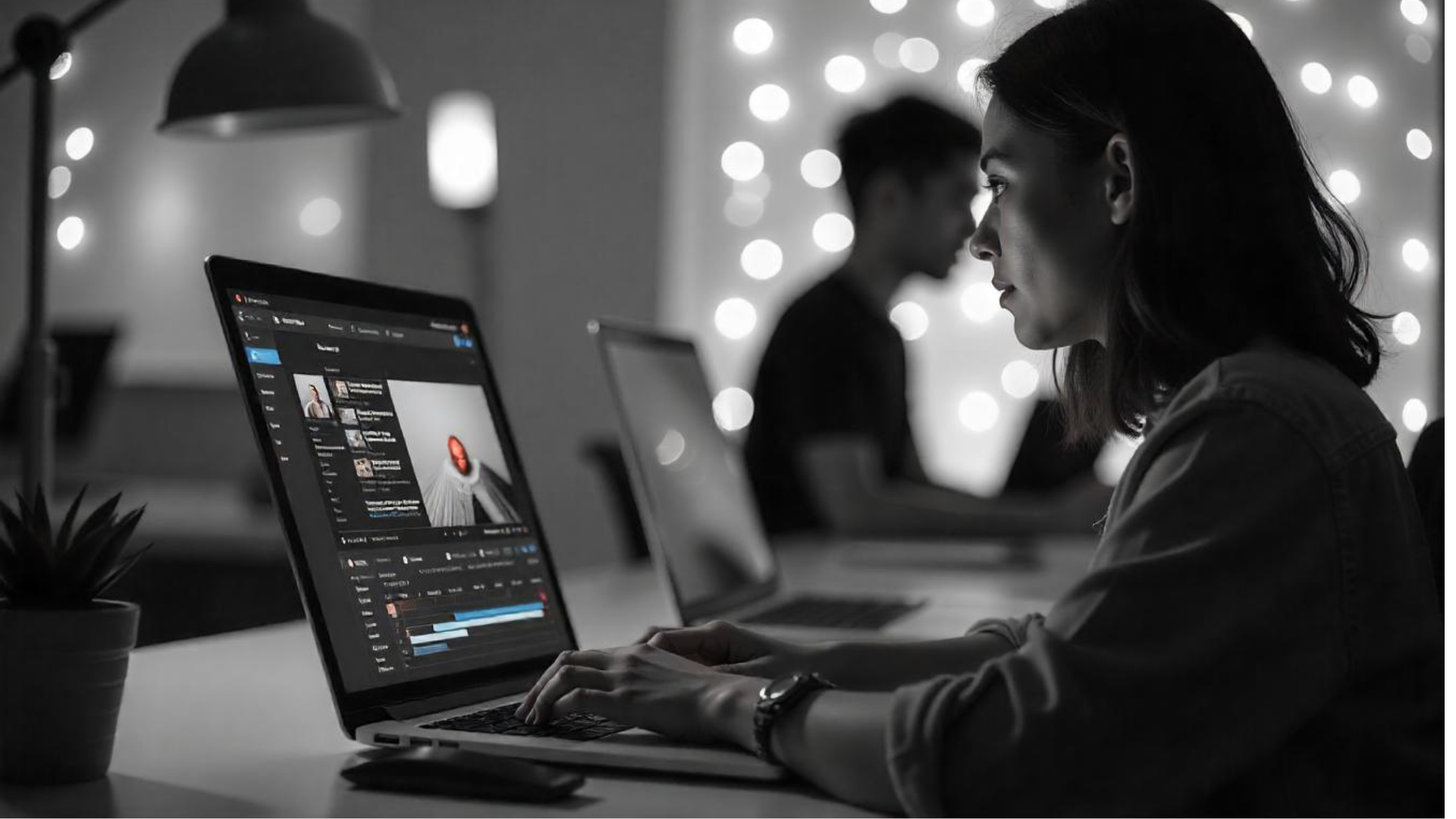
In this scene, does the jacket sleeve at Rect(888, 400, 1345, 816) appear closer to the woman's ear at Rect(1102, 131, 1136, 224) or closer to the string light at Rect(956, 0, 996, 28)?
the woman's ear at Rect(1102, 131, 1136, 224)

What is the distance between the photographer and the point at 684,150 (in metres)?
4.46

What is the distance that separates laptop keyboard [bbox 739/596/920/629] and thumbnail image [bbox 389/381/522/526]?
544 mm

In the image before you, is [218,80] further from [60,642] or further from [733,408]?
[733,408]

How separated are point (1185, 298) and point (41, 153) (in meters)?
1.15

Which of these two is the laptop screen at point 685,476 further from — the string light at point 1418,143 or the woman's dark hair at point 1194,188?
the string light at point 1418,143

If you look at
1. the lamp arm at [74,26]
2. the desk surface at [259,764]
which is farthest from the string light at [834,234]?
the lamp arm at [74,26]

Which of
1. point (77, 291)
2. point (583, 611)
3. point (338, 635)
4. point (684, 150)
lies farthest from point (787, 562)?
point (77, 291)

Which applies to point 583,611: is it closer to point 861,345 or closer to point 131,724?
point 131,724

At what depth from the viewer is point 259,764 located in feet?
2.95

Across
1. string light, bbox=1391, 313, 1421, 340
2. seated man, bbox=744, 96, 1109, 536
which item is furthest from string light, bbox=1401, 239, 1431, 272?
seated man, bbox=744, 96, 1109, 536

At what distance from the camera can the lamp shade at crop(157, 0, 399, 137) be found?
4.76 feet

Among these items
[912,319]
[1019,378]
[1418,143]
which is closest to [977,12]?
[912,319]

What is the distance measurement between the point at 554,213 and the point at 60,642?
3831mm

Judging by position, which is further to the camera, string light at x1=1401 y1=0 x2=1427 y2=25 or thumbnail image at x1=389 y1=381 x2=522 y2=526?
string light at x1=1401 y1=0 x2=1427 y2=25
